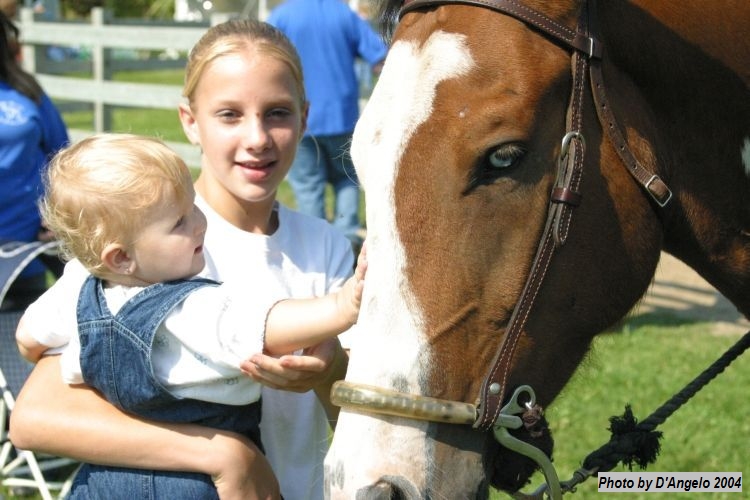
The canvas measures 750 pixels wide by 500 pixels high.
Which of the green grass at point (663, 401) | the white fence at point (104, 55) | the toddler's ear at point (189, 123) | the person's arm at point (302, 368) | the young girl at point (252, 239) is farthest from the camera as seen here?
the white fence at point (104, 55)

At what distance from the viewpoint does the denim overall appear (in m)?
2.13

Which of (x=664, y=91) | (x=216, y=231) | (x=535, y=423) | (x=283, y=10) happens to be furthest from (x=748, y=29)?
(x=283, y=10)

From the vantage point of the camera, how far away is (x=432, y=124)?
1965 millimetres

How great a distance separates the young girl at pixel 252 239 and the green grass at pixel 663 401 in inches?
67.5

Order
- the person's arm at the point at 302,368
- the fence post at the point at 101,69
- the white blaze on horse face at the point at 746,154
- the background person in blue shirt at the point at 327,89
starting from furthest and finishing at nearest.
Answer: the fence post at the point at 101,69, the background person in blue shirt at the point at 327,89, the white blaze on horse face at the point at 746,154, the person's arm at the point at 302,368

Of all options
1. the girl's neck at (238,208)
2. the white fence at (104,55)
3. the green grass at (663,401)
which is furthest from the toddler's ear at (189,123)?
the white fence at (104,55)

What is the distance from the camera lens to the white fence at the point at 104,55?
9703mm

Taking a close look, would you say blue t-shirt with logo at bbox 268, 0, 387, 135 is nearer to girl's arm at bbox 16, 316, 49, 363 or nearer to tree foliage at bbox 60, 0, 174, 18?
girl's arm at bbox 16, 316, 49, 363

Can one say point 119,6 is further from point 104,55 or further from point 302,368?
point 302,368

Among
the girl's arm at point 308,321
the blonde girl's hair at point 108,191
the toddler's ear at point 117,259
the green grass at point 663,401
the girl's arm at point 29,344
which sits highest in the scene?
the blonde girl's hair at point 108,191

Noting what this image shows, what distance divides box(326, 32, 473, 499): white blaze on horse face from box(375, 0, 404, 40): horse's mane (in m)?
0.42

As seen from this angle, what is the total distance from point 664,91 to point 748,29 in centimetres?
30

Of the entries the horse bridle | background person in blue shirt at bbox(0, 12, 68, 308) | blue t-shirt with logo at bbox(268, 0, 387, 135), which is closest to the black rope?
the horse bridle

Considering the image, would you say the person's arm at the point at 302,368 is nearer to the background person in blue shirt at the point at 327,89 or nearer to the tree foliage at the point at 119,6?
the background person in blue shirt at the point at 327,89
